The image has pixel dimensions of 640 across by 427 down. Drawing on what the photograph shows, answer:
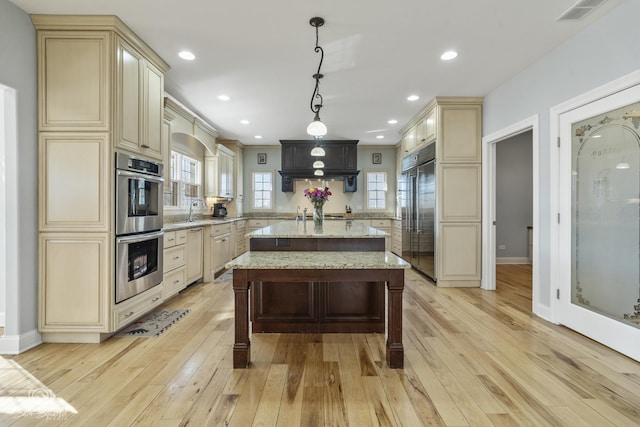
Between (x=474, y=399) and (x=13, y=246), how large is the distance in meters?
3.42

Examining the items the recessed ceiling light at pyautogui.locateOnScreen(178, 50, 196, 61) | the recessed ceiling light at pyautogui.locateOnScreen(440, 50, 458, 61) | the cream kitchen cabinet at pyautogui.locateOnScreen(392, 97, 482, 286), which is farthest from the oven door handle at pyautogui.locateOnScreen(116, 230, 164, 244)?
the cream kitchen cabinet at pyautogui.locateOnScreen(392, 97, 482, 286)

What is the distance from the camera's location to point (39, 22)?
2541 millimetres

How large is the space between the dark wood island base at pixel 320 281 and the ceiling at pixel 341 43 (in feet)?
6.63

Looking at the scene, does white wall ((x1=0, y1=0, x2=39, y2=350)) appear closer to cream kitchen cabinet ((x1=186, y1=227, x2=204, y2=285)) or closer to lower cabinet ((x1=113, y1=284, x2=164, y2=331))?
lower cabinet ((x1=113, y1=284, x2=164, y2=331))

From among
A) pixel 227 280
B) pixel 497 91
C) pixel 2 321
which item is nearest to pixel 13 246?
pixel 2 321

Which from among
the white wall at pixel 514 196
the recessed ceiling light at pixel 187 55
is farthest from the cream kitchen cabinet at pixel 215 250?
the white wall at pixel 514 196

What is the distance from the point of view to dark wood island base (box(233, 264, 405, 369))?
2.20m

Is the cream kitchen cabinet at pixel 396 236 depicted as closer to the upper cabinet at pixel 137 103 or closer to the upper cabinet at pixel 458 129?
the upper cabinet at pixel 458 129

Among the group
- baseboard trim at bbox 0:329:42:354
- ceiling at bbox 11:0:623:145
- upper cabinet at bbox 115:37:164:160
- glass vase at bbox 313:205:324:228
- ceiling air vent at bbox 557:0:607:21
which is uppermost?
ceiling at bbox 11:0:623:145

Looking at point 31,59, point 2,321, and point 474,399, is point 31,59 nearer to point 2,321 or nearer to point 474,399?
point 2,321

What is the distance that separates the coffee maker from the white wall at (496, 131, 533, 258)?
561 centimetres

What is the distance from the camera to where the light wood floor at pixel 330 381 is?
5.59ft

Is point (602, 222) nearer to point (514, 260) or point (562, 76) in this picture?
point (562, 76)

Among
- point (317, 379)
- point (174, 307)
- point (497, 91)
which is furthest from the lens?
point (497, 91)
